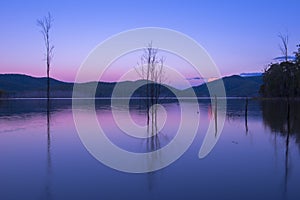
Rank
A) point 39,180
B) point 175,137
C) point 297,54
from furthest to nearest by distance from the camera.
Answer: point 297,54
point 175,137
point 39,180

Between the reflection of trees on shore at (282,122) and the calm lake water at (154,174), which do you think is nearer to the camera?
the calm lake water at (154,174)

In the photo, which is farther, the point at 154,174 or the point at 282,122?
the point at 282,122

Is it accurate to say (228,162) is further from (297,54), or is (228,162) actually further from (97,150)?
(297,54)

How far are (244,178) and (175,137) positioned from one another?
708 centimetres

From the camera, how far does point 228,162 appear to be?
30.1ft

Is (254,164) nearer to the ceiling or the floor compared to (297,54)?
nearer to the floor

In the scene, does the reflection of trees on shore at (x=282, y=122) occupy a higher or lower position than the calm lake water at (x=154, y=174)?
higher

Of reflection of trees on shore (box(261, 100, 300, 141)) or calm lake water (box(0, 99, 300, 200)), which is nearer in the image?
calm lake water (box(0, 99, 300, 200))

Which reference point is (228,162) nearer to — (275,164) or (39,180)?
(275,164)

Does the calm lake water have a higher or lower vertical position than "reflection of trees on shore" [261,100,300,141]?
lower

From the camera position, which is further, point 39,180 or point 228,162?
point 228,162

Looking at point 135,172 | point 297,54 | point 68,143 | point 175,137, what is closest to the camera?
point 135,172

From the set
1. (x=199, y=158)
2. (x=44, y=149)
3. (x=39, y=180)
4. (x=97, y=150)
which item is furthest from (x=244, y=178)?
(x=44, y=149)

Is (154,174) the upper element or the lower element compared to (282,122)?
lower
